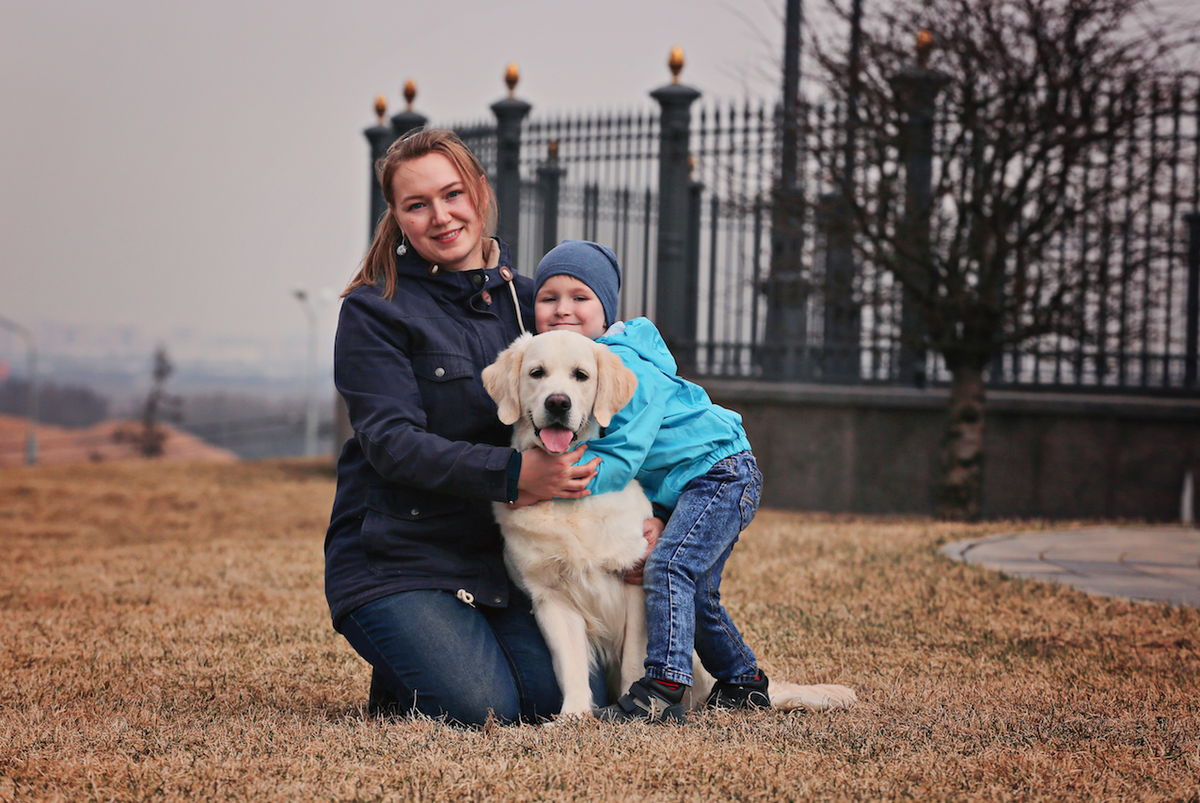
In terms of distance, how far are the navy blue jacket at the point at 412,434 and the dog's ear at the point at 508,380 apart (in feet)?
0.49

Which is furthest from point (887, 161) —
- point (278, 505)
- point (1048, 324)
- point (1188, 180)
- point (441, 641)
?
point (441, 641)

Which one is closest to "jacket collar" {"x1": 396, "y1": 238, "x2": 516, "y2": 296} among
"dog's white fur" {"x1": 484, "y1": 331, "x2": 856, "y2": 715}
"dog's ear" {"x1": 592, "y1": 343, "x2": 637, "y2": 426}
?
"dog's white fur" {"x1": 484, "y1": 331, "x2": 856, "y2": 715}

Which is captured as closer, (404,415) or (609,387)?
(609,387)

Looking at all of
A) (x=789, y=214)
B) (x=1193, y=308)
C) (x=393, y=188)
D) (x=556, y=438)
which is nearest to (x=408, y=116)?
(x=789, y=214)

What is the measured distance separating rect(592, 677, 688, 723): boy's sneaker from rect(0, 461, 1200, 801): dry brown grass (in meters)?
0.11

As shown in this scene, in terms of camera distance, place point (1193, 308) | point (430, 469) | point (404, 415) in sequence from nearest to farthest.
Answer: point (430, 469) < point (404, 415) < point (1193, 308)

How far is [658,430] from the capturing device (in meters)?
3.63

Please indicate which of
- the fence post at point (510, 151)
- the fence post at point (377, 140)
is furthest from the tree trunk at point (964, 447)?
the fence post at point (377, 140)

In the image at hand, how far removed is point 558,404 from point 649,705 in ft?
3.24

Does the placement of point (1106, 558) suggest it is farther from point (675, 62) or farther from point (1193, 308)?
point (675, 62)

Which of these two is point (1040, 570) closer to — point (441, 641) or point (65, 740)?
point (441, 641)

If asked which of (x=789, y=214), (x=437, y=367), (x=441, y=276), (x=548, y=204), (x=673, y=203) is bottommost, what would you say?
(x=437, y=367)

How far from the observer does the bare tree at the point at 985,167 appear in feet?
33.9

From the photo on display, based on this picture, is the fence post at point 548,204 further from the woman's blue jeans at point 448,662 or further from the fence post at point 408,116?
the woman's blue jeans at point 448,662
